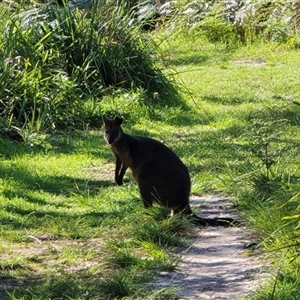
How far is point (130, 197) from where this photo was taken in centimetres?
853

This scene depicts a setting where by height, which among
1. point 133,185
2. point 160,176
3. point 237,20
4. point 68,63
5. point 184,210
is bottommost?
point 237,20

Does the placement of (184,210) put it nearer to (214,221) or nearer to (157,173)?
(214,221)

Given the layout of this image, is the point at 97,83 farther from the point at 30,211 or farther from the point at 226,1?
the point at 226,1

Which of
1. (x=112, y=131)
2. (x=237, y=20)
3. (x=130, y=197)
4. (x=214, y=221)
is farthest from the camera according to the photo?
(x=237, y=20)

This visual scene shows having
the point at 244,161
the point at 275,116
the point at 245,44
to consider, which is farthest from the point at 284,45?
the point at 244,161

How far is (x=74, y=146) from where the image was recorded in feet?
36.7

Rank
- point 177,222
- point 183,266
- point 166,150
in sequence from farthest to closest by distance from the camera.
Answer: point 166,150 → point 177,222 → point 183,266

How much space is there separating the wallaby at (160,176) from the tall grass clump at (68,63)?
3.62m

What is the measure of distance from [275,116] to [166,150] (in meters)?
3.97

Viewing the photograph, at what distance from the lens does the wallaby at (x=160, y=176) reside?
7.48m

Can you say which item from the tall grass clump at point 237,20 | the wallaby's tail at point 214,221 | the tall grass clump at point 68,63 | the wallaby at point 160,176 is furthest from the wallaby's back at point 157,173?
the tall grass clump at point 237,20

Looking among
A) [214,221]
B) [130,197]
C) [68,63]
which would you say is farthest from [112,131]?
[68,63]

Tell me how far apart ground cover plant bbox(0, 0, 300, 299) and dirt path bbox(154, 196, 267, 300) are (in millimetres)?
119

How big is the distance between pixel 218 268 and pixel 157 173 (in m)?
1.45
